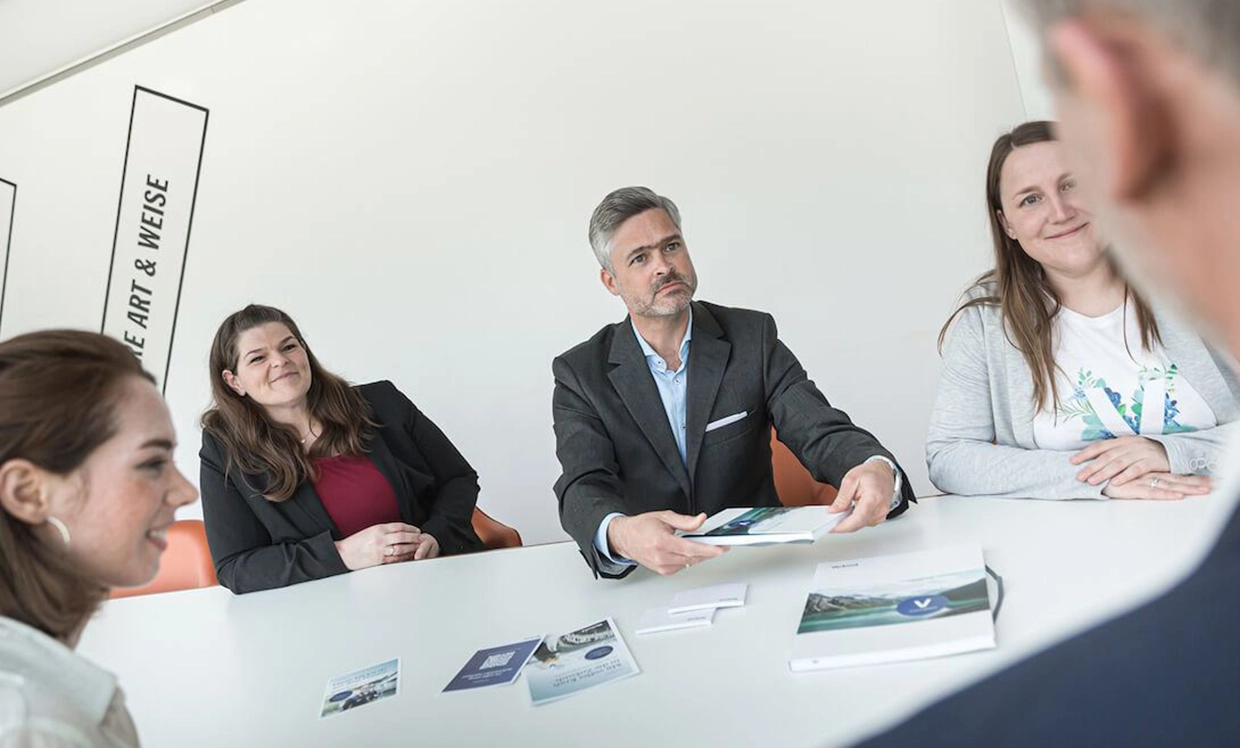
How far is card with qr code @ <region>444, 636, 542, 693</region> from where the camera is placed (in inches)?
69.9

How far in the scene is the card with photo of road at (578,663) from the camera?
165 cm

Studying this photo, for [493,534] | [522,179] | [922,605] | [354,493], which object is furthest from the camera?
[522,179]

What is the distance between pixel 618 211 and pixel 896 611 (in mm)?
1727

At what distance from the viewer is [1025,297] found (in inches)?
100

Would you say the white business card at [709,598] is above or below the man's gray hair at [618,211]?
below

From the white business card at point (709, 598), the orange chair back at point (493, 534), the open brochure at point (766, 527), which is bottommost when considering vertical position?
the orange chair back at point (493, 534)

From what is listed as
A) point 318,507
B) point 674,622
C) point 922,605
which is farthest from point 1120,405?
point 318,507

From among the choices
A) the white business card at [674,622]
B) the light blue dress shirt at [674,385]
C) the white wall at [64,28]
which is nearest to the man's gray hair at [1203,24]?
the white business card at [674,622]

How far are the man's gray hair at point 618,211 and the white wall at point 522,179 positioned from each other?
1863mm

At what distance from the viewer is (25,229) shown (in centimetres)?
563

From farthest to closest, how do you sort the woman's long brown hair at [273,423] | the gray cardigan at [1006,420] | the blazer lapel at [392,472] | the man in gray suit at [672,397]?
the blazer lapel at [392,472]
the woman's long brown hair at [273,423]
the man in gray suit at [672,397]
the gray cardigan at [1006,420]

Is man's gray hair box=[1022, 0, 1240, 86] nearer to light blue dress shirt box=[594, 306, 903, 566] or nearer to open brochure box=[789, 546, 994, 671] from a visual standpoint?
open brochure box=[789, 546, 994, 671]

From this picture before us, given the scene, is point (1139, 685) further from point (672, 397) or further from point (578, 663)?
point (672, 397)

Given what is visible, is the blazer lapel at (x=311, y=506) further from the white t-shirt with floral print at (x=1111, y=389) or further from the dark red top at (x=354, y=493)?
the white t-shirt with floral print at (x=1111, y=389)
